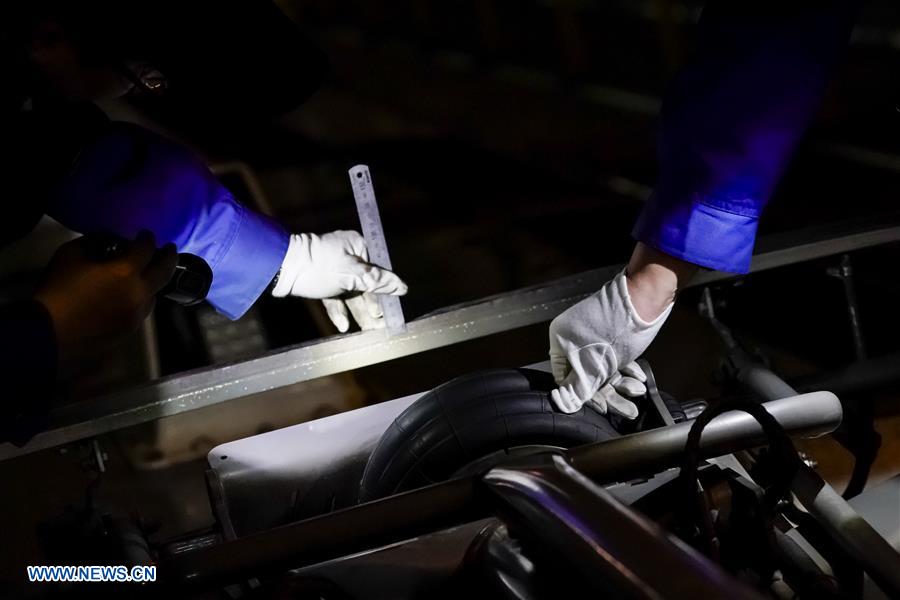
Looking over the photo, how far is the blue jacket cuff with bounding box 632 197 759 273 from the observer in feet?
3.28

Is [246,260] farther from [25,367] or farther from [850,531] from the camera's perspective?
[850,531]

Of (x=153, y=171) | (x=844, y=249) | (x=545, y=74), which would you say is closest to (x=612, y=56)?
(x=545, y=74)

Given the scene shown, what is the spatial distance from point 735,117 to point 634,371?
347 mm

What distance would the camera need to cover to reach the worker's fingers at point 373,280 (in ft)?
3.96

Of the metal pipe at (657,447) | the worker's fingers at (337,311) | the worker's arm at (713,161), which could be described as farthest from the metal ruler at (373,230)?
the metal pipe at (657,447)

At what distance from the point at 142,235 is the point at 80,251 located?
8cm

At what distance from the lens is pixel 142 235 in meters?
1.02

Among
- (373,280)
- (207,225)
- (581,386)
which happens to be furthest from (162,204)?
(581,386)

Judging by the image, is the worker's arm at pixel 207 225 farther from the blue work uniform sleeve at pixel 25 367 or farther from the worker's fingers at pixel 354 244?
the blue work uniform sleeve at pixel 25 367

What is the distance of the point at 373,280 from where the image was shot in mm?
1209

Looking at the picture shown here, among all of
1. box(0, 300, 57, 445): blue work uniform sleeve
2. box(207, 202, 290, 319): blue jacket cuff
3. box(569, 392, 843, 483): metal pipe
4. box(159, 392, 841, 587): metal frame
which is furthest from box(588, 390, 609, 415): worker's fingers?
box(0, 300, 57, 445): blue work uniform sleeve

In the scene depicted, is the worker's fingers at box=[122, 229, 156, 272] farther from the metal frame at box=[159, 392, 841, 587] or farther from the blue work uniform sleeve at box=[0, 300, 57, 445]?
the metal frame at box=[159, 392, 841, 587]

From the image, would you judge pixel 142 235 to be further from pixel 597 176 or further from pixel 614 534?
pixel 597 176

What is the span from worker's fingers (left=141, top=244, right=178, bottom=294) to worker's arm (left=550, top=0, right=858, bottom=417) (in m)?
0.50
